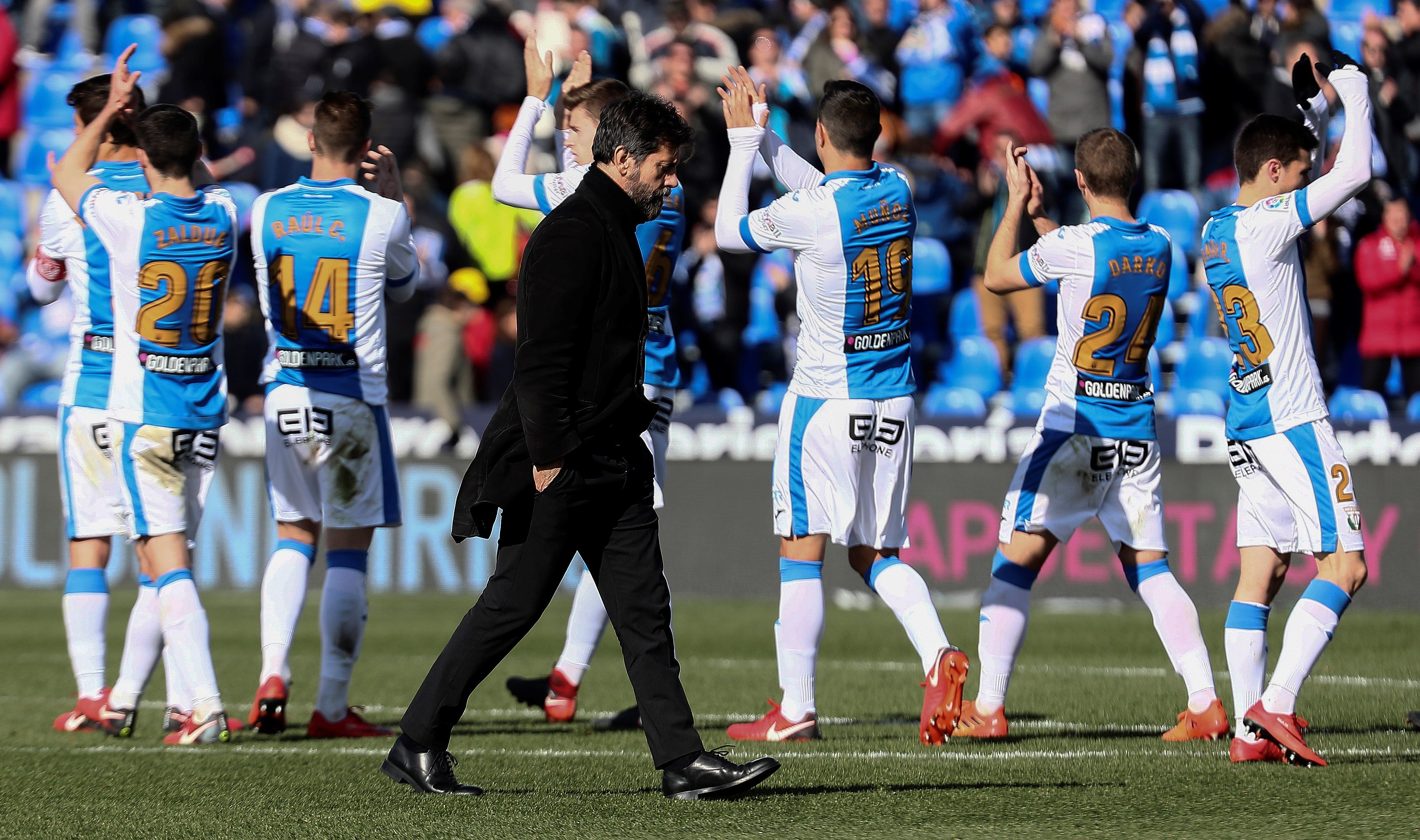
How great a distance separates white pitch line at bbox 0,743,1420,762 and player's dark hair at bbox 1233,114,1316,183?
222cm

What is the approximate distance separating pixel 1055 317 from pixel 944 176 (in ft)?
5.47

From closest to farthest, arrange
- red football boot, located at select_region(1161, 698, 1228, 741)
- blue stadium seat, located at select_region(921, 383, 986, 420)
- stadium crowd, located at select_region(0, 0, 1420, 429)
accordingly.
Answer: red football boot, located at select_region(1161, 698, 1228, 741) < blue stadium seat, located at select_region(921, 383, 986, 420) < stadium crowd, located at select_region(0, 0, 1420, 429)

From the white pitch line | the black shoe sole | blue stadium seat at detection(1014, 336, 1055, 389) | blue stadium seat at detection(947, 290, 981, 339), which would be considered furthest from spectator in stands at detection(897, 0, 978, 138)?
the black shoe sole

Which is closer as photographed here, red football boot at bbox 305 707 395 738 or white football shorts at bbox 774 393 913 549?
white football shorts at bbox 774 393 913 549

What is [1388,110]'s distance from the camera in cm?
1535

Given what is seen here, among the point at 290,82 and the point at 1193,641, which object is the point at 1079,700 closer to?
the point at 1193,641

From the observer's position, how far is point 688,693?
867cm

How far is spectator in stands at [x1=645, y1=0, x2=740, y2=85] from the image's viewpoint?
16.8 metres

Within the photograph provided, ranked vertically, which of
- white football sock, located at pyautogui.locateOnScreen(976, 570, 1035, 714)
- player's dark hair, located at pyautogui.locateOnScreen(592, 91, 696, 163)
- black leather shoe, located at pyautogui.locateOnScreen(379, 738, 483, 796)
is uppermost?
player's dark hair, located at pyautogui.locateOnScreen(592, 91, 696, 163)

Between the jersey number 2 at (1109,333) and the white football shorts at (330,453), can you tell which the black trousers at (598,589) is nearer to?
the white football shorts at (330,453)

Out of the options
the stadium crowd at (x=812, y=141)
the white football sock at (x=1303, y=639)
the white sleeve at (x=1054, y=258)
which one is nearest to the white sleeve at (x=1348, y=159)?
the white sleeve at (x=1054, y=258)

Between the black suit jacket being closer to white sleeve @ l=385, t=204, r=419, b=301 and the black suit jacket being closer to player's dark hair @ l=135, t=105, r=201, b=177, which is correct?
white sleeve @ l=385, t=204, r=419, b=301

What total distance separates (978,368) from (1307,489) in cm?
880

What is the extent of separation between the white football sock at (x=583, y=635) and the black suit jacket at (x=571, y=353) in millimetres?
2472
